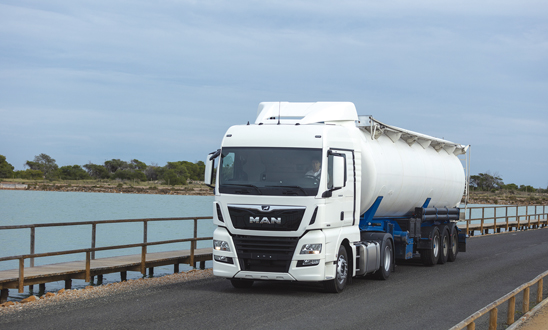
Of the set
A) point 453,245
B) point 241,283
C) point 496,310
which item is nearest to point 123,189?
point 453,245

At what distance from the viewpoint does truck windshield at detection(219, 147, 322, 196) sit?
1207cm

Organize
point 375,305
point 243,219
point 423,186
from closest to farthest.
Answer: point 375,305 < point 243,219 < point 423,186

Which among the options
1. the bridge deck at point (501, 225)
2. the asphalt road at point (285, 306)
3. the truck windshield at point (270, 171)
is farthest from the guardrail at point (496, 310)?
the bridge deck at point (501, 225)

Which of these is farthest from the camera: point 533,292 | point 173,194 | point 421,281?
point 173,194

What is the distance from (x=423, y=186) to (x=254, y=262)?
797 centimetres

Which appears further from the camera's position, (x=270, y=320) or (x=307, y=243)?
(x=307, y=243)

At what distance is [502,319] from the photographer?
10758 millimetres

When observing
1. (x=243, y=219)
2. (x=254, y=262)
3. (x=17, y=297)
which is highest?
(x=243, y=219)

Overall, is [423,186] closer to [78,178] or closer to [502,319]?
[502,319]

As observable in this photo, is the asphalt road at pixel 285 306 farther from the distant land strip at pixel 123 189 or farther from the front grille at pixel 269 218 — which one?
the distant land strip at pixel 123 189

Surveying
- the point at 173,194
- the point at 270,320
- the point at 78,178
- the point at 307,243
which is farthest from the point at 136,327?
the point at 78,178

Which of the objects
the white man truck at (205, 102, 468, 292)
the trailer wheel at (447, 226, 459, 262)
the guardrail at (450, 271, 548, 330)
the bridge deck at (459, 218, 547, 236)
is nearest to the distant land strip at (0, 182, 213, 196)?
the bridge deck at (459, 218, 547, 236)

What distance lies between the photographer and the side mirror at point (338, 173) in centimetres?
1218

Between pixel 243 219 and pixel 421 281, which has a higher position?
pixel 243 219
